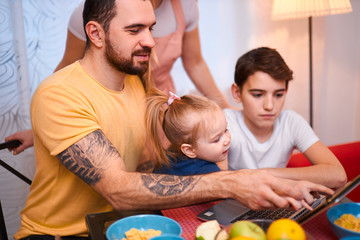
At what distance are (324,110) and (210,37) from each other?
120cm

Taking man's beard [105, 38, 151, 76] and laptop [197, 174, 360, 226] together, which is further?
man's beard [105, 38, 151, 76]

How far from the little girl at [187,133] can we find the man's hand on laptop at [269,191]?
1.00 ft

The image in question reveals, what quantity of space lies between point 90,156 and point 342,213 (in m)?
0.71

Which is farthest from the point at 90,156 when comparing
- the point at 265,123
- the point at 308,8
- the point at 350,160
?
the point at 308,8

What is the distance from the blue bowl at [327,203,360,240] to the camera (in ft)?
2.62

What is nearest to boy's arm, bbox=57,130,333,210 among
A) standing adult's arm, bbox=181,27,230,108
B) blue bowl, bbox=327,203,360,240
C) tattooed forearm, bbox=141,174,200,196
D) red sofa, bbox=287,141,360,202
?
tattooed forearm, bbox=141,174,200,196

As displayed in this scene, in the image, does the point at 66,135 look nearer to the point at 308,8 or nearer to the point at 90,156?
the point at 90,156

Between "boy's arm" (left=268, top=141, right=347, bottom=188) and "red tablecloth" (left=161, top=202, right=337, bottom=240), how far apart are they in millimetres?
330

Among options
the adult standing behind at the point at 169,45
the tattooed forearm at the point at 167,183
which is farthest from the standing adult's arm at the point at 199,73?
the tattooed forearm at the point at 167,183

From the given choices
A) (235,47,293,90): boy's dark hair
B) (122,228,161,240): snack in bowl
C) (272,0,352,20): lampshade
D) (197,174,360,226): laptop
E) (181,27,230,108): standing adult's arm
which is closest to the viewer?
(122,228,161,240): snack in bowl

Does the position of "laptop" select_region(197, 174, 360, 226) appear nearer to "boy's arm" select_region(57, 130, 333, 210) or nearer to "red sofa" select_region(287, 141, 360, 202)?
"boy's arm" select_region(57, 130, 333, 210)

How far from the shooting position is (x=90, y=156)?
1.05 meters

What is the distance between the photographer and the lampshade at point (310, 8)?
2203 mm

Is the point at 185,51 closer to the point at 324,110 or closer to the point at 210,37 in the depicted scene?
the point at 210,37
